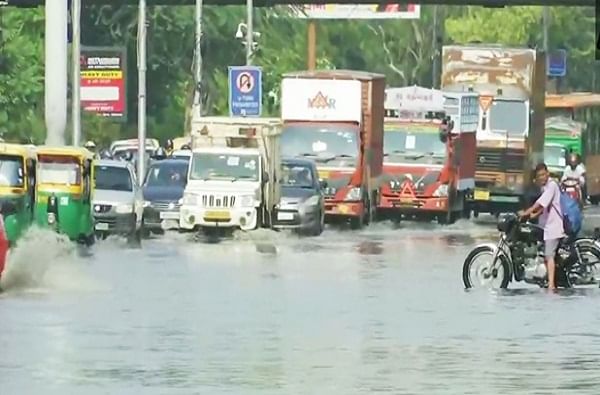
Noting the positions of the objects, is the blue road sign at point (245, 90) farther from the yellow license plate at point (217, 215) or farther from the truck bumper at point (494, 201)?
the yellow license plate at point (217, 215)

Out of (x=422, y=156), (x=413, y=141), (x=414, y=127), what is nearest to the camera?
(x=422, y=156)

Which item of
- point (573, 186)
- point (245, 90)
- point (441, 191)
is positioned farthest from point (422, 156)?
point (245, 90)

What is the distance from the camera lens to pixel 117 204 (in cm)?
4550

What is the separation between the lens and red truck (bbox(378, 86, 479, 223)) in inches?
2249

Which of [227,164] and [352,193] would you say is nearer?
[227,164]

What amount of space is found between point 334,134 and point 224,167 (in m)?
7.26

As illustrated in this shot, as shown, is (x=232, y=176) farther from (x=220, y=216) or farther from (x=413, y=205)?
(x=413, y=205)

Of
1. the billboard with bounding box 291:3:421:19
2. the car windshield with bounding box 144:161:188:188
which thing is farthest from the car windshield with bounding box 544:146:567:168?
the billboard with bounding box 291:3:421:19

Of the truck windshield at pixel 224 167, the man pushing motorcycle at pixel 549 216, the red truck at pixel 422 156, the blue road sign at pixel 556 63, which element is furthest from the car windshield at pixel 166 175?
the blue road sign at pixel 556 63

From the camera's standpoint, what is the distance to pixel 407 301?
91.3 feet

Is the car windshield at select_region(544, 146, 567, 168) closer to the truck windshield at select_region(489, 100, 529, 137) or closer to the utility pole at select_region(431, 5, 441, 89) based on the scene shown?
the truck windshield at select_region(489, 100, 529, 137)

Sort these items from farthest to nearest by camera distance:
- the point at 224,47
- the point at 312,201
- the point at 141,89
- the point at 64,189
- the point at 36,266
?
the point at 224,47 < the point at 141,89 < the point at 312,201 < the point at 64,189 < the point at 36,266

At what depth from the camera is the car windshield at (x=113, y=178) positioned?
4669 cm

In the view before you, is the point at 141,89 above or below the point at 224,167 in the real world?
above
